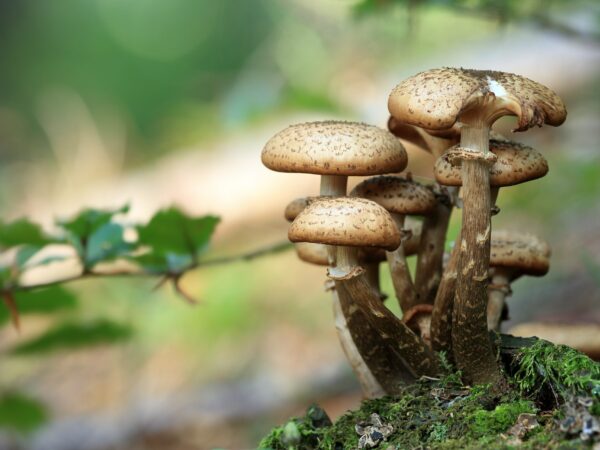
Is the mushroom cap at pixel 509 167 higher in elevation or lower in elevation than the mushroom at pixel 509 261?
higher

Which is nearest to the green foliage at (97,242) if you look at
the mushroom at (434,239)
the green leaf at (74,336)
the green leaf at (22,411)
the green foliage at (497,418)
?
the green leaf at (74,336)

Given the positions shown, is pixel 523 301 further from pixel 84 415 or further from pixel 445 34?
pixel 445 34

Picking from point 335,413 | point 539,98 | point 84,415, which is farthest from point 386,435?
point 84,415

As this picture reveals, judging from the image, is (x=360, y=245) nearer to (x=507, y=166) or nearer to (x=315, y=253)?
(x=507, y=166)

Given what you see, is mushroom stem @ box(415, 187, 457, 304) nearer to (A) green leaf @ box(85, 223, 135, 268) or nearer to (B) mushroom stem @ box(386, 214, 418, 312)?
(B) mushroom stem @ box(386, 214, 418, 312)

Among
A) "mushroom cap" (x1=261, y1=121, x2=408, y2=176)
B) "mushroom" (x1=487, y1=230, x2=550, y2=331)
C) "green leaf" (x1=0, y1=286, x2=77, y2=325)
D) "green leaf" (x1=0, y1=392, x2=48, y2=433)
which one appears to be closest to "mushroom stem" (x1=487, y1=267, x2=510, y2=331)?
"mushroom" (x1=487, y1=230, x2=550, y2=331)

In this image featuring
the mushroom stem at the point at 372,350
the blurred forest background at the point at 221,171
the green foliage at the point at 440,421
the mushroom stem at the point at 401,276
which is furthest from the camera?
the blurred forest background at the point at 221,171

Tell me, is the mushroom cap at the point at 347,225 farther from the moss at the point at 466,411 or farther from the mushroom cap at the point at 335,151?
the moss at the point at 466,411
